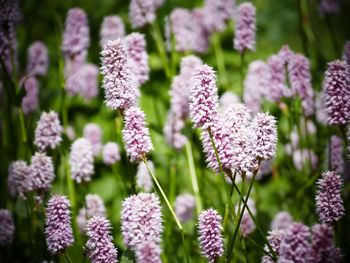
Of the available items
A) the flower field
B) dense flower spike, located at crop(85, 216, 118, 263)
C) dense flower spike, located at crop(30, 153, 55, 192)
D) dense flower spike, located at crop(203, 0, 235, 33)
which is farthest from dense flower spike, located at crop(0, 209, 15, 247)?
dense flower spike, located at crop(203, 0, 235, 33)

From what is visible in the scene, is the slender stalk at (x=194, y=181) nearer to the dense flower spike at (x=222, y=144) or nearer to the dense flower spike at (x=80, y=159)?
the dense flower spike at (x=80, y=159)

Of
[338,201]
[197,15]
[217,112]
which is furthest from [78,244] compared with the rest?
[197,15]

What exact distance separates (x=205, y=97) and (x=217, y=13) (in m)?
1.02

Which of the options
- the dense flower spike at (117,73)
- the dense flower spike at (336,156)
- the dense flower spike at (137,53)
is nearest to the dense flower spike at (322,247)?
the dense flower spike at (117,73)

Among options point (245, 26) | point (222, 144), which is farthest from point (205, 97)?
point (245, 26)

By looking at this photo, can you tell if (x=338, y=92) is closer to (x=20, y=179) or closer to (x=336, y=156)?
(x=336, y=156)

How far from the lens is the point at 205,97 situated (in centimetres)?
102

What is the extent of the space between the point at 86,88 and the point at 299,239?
1.42 m

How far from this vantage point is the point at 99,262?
0.96 meters

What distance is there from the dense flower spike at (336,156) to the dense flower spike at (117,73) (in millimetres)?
659

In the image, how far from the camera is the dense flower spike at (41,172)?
4.17ft

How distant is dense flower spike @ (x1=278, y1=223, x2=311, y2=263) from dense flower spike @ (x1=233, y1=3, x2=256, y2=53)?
870 mm

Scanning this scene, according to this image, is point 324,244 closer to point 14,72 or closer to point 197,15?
point 14,72

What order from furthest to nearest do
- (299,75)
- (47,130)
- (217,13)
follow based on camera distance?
1. (217,13)
2. (299,75)
3. (47,130)
